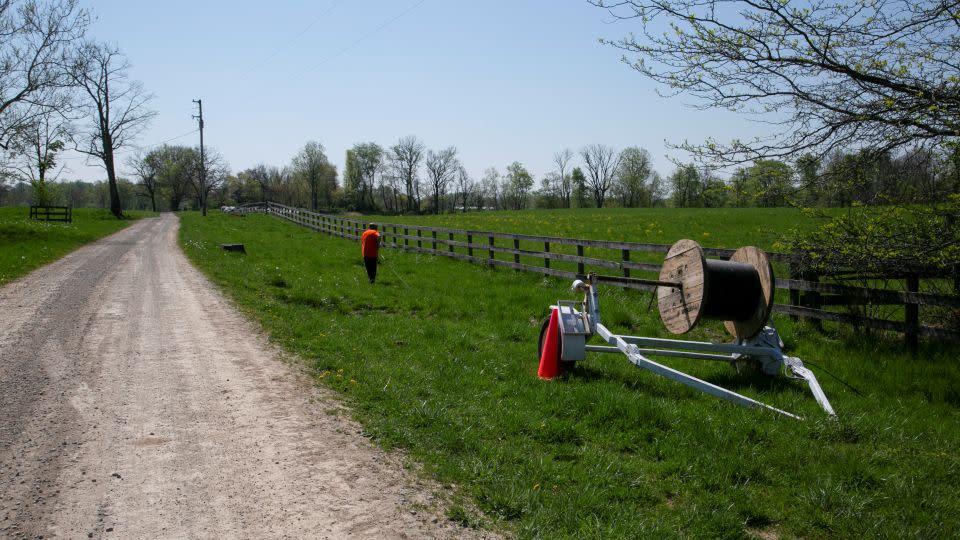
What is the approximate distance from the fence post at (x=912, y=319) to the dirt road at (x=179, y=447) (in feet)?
21.0

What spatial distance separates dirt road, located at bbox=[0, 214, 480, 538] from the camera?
151 inches

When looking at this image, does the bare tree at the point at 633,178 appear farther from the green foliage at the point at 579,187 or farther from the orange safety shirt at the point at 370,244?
the orange safety shirt at the point at 370,244

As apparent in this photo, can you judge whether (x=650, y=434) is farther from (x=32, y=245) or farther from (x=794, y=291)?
(x=32, y=245)

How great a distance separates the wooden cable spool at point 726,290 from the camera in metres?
6.62

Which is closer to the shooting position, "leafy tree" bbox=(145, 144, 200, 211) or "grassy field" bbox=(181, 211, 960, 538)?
"grassy field" bbox=(181, 211, 960, 538)

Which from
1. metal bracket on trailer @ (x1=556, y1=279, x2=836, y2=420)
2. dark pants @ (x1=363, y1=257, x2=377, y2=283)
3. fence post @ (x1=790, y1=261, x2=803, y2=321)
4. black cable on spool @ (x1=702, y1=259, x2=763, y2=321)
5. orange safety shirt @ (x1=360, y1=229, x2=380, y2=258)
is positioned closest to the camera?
metal bracket on trailer @ (x1=556, y1=279, x2=836, y2=420)

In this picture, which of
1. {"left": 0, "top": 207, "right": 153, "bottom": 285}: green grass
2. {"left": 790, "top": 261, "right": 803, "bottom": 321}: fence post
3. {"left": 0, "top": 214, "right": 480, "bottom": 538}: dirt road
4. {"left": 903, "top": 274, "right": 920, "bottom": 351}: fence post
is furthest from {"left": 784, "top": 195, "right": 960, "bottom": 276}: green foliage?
{"left": 0, "top": 207, "right": 153, "bottom": 285}: green grass

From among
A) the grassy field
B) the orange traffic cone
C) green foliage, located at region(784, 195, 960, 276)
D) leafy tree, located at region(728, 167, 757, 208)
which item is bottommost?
the grassy field

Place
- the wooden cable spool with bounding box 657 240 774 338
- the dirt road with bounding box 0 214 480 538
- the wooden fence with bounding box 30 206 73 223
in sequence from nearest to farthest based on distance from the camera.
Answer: the dirt road with bounding box 0 214 480 538, the wooden cable spool with bounding box 657 240 774 338, the wooden fence with bounding box 30 206 73 223

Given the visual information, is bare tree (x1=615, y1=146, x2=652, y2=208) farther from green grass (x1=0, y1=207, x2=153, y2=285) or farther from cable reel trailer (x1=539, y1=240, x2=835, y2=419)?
cable reel trailer (x1=539, y1=240, x2=835, y2=419)

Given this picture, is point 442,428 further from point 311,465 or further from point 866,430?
point 866,430

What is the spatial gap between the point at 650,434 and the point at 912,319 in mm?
4466

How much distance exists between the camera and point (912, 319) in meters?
7.55

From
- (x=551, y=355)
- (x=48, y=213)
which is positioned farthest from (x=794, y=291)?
(x=48, y=213)
